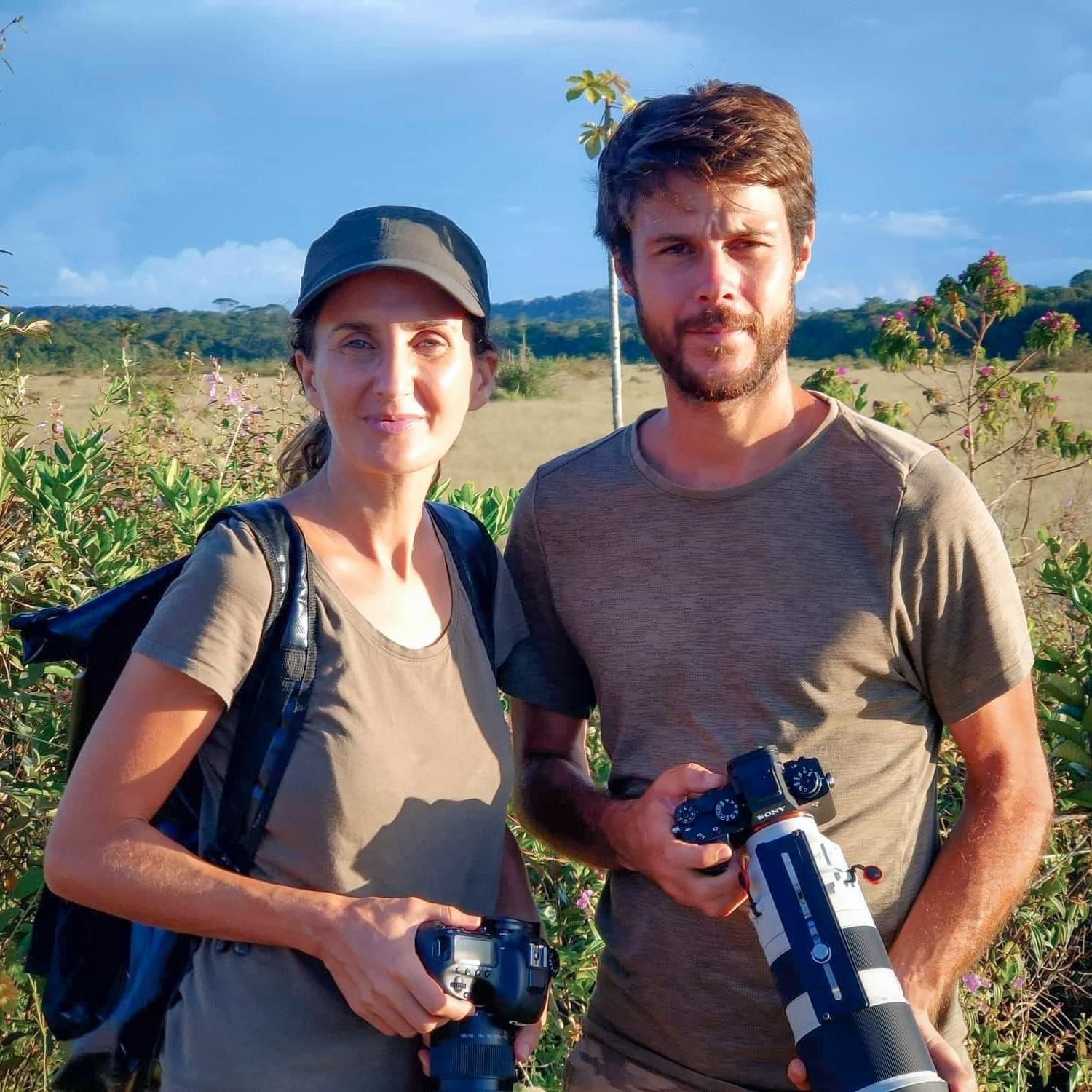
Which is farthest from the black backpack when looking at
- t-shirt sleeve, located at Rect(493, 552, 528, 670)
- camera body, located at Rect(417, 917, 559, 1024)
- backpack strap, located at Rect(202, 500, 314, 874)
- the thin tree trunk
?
the thin tree trunk

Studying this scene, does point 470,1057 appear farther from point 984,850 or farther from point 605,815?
point 984,850

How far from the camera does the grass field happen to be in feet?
27.6

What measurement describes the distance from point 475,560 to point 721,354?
53 cm

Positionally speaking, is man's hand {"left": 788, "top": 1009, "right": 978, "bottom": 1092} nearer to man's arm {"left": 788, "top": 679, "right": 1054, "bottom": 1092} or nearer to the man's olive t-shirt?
man's arm {"left": 788, "top": 679, "right": 1054, "bottom": 1092}

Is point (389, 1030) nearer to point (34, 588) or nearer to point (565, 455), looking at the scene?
point (565, 455)

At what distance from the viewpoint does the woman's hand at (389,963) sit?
154 cm

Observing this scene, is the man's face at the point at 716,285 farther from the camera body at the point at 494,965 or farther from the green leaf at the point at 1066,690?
the green leaf at the point at 1066,690

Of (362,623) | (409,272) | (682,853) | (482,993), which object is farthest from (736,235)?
(482,993)

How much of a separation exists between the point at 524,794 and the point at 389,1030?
28.3 inches

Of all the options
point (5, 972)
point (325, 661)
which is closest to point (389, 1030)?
point (325, 661)

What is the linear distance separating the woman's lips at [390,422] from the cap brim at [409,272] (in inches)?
7.7

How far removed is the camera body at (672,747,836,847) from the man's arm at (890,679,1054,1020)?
0.35 meters

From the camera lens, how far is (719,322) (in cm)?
201

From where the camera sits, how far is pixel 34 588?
3.21 m
